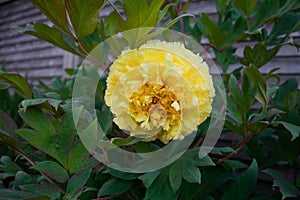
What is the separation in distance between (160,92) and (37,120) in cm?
27

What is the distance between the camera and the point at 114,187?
69 centimetres

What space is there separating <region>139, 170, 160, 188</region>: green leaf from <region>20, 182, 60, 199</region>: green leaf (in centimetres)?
18

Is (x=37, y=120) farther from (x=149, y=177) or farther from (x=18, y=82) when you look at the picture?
(x=149, y=177)

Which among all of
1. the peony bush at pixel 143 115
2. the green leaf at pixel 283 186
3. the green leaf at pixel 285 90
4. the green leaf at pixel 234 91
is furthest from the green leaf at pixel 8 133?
the green leaf at pixel 285 90

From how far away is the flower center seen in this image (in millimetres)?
536

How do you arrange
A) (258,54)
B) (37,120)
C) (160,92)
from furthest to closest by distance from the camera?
1. (258,54)
2. (37,120)
3. (160,92)

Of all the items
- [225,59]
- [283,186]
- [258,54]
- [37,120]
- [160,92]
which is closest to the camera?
[160,92]

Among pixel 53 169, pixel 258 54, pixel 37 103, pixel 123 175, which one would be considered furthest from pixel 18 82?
pixel 258 54

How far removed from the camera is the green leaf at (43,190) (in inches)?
26.0

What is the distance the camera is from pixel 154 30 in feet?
2.25

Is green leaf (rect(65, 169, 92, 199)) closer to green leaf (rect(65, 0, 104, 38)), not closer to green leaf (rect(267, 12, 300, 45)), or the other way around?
green leaf (rect(65, 0, 104, 38))

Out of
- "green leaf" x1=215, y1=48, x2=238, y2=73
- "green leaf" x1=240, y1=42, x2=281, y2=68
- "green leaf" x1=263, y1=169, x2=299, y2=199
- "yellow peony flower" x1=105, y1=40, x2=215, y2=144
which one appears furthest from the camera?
"green leaf" x1=215, y1=48, x2=238, y2=73

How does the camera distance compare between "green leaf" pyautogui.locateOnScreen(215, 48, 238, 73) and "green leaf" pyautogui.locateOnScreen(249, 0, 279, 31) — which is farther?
"green leaf" pyautogui.locateOnScreen(215, 48, 238, 73)

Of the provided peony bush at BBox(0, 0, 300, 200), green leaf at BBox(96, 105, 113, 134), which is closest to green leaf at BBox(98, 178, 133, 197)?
peony bush at BBox(0, 0, 300, 200)
